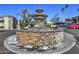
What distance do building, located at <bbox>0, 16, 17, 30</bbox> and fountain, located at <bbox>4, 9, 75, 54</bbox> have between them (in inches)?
5.4

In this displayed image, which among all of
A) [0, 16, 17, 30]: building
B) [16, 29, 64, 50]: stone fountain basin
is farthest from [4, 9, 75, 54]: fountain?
[0, 16, 17, 30]: building

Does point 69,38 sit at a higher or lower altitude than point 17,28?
lower

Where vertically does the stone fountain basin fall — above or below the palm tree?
below

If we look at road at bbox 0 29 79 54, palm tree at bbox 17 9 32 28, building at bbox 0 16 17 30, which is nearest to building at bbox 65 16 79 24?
road at bbox 0 29 79 54

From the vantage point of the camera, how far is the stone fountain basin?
322cm

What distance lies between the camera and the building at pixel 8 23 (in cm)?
322

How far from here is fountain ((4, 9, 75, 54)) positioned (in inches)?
126

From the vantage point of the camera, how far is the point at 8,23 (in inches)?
129

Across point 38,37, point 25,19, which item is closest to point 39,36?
point 38,37

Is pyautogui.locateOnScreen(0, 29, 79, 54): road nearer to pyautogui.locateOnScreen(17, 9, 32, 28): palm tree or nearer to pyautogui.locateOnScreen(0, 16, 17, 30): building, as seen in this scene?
pyautogui.locateOnScreen(0, 16, 17, 30): building
